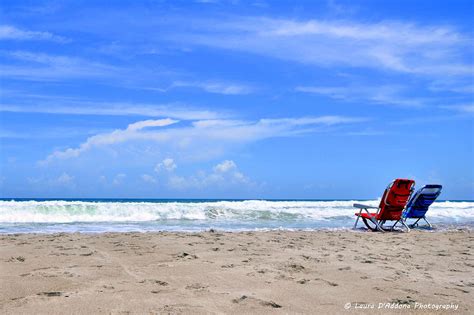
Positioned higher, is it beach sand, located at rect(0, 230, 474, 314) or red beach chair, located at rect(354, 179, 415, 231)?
red beach chair, located at rect(354, 179, 415, 231)

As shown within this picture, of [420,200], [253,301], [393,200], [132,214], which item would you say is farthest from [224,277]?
[132,214]

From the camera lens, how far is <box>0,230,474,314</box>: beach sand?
3857 mm

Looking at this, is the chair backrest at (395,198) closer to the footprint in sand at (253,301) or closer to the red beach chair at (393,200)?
the red beach chair at (393,200)

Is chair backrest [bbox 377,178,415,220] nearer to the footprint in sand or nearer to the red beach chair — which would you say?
the red beach chair

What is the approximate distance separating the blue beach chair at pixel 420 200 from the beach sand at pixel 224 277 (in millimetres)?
5246

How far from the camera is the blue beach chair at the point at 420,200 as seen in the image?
13.6 meters

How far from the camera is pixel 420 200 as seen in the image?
540 inches

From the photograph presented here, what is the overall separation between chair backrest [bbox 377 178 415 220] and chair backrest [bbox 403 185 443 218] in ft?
4.03

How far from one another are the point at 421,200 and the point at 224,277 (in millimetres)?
10409

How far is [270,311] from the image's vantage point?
3.72 m

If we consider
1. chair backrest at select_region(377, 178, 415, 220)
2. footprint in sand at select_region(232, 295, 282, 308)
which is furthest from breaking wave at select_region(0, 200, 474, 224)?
footprint in sand at select_region(232, 295, 282, 308)

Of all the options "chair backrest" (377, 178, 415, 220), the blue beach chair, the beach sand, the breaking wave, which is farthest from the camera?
the breaking wave

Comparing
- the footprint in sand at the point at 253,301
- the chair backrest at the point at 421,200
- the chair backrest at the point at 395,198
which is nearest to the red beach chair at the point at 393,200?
the chair backrest at the point at 395,198

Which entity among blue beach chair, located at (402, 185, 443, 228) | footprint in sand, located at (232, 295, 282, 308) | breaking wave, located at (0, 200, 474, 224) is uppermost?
blue beach chair, located at (402, 185, 443, 228)
